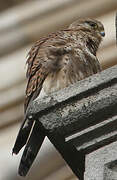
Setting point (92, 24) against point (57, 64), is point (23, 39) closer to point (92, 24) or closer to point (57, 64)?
point (92, 24)

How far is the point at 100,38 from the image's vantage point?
5.30 meters

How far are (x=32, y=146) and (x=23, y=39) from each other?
427cm

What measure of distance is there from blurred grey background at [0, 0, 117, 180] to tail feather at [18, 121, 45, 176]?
11.0ft

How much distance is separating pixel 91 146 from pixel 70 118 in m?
0.12

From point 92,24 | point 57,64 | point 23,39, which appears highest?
point 57,64

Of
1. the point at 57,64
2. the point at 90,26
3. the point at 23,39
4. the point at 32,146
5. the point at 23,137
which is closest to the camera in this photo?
the point at 32,146

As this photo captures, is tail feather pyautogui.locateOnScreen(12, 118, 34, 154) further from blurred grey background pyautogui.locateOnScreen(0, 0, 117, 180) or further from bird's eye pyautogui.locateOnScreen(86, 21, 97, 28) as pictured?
blurred grey background pyautogui.locateOnScreen(0, 0, 117, 180)

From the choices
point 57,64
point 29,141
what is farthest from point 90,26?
point 29,141

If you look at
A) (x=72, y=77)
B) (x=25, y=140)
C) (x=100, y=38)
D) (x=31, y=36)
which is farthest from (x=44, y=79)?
(x=31, y=36)

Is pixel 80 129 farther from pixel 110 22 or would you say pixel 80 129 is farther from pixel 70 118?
pixel 110 22

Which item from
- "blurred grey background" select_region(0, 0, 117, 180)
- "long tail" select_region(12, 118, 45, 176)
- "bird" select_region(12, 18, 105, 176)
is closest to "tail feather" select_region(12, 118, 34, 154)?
"long tail" select_region(12, 118, 45, 176)

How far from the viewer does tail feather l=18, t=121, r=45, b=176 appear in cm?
369

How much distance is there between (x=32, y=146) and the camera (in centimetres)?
379

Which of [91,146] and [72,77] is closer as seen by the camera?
[91,146]
